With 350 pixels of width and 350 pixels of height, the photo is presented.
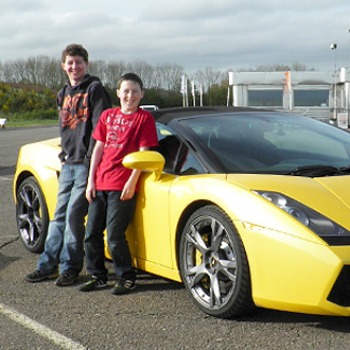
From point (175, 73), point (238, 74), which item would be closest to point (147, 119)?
point (238, 74)

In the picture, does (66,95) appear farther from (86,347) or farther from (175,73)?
(175,73)

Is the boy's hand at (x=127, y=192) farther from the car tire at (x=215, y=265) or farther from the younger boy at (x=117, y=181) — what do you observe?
the car tire at (x=215, y=265)

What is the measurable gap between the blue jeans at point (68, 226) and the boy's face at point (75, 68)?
0.64 meters

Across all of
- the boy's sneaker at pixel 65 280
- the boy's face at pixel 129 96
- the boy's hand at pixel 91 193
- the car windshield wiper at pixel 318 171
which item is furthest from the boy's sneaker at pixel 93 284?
Result: the car windshield wiper at pixel 318 171

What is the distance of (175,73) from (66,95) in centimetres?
5335

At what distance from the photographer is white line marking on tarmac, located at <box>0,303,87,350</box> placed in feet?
10.8

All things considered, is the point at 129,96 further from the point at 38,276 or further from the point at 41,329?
the point at 41,329

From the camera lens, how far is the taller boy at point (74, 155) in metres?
4.57

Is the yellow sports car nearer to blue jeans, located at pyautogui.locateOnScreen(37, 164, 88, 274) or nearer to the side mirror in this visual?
the side mirror

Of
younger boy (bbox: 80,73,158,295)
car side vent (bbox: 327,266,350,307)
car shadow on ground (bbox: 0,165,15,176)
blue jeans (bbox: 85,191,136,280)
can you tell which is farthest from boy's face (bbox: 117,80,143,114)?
car shadow on ground (bbox: 0,165,15,176)

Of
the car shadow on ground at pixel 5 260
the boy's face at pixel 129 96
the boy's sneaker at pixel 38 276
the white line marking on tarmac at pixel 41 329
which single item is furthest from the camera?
the car shadow on ground at pixel 5 260

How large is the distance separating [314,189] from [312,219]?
28cm

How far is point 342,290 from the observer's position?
3174 mm

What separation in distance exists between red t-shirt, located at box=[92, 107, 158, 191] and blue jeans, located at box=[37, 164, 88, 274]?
1.02 feet
